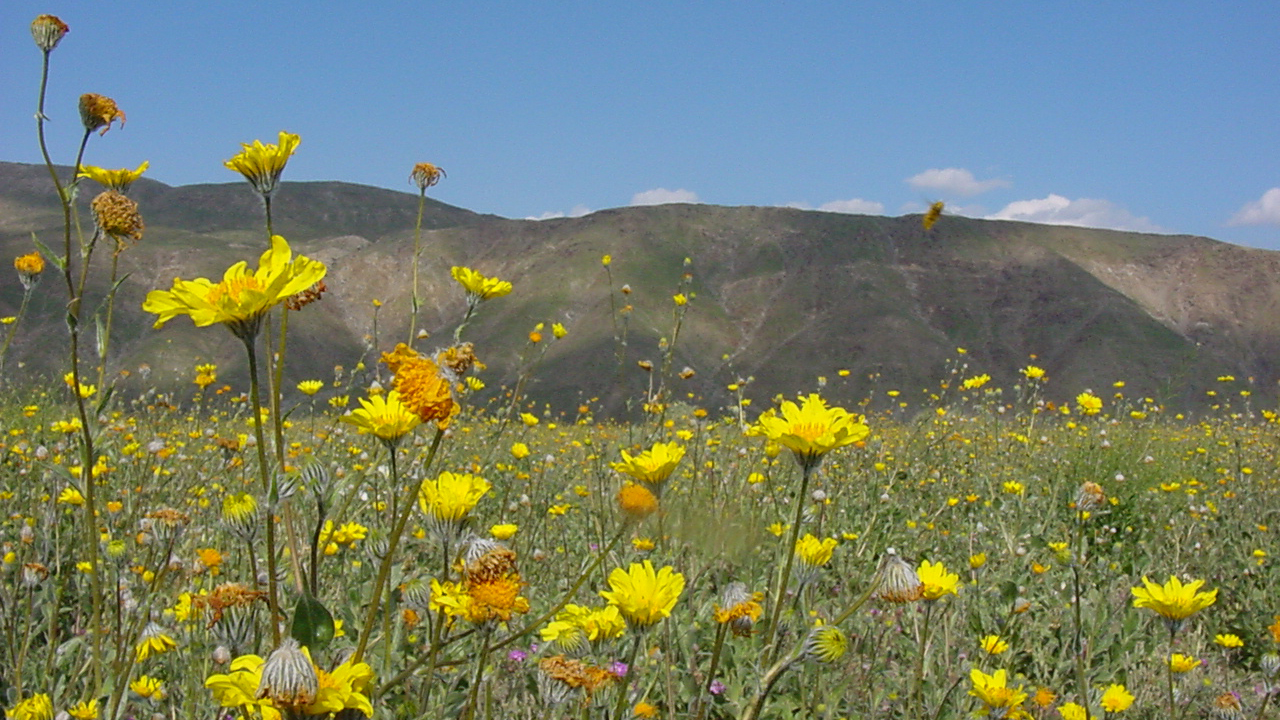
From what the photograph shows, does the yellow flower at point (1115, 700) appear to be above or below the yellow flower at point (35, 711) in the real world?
above

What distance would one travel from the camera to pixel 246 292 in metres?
0.95

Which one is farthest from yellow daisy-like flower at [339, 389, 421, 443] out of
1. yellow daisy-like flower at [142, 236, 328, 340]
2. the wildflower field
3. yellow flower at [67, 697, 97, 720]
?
yellow flower at [67, 697, 97, 720]

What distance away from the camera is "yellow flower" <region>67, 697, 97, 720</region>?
1.59 metres

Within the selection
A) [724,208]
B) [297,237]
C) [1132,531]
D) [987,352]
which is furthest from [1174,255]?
[297,237]

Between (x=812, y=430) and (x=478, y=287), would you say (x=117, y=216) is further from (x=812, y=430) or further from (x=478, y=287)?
(x=812, y=430)

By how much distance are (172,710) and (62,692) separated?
0.42 metres

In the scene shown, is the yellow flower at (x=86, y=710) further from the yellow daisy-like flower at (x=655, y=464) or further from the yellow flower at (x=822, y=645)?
the yellow flower at (x=822, y=645)

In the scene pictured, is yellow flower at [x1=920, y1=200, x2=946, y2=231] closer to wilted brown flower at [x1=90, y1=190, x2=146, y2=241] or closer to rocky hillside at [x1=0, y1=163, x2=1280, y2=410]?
wilted brown flower at [x1=90, y1=190, x2=146, y2=241]

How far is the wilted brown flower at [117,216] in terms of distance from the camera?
4.69ft

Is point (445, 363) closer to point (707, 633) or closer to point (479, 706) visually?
point (479, 706)

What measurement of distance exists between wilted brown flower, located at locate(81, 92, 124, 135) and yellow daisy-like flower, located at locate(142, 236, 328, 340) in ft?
2.30

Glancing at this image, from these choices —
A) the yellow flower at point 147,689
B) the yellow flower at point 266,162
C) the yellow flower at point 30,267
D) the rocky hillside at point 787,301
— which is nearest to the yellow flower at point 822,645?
the yellow flower at point 266,162

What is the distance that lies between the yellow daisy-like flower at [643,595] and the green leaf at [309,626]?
19.3 inches

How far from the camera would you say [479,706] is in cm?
233
